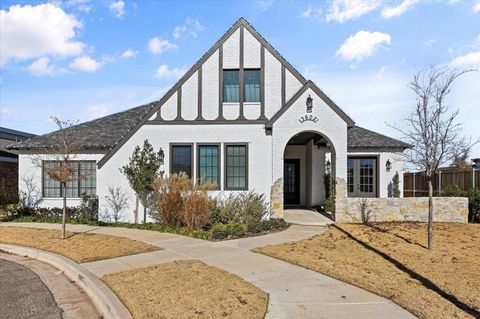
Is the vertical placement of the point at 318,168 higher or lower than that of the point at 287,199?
higher

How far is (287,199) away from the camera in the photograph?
60.1ft

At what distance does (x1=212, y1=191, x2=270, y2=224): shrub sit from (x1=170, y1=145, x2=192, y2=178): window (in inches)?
83.9

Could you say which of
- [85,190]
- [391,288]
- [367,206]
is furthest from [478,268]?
[85,190]

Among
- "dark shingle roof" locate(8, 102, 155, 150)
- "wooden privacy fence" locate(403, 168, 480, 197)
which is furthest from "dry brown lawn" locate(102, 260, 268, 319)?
"wooden privacy fence" locate(403, 168, 480, 197)

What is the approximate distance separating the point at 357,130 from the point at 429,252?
11.6 metres

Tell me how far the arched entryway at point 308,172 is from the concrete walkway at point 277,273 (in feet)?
16.3

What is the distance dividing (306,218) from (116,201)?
25.9ft

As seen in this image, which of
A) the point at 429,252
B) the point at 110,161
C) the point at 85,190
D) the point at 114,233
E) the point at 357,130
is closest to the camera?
the point at 429,252

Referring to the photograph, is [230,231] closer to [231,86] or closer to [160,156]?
[160,156]

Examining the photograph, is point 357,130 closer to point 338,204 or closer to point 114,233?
point 338,204

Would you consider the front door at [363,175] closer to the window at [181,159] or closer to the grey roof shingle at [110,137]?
the grey roof shingle at [110,137]

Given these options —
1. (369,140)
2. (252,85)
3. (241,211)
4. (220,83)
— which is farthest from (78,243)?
(369,140)

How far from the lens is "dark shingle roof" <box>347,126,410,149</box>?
17853mm

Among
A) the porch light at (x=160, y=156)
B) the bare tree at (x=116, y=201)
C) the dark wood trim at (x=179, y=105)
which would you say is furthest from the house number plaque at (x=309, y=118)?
the bare tree at (x=116, y=201)
